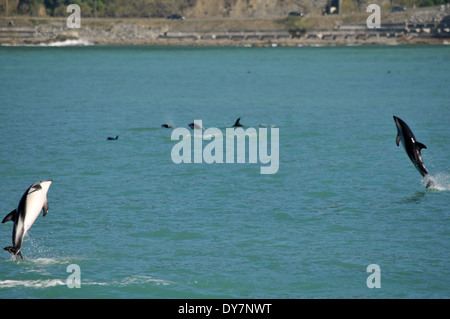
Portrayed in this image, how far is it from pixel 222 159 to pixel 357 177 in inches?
340

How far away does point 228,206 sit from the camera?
Result: 32094mm

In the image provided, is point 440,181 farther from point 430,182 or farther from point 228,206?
point 228,206

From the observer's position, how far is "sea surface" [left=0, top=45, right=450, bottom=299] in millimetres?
23031

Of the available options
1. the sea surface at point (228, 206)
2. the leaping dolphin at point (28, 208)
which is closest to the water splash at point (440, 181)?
the sea surface at point (228, 206)

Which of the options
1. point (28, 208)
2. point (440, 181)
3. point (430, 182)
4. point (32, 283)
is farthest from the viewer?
point (440, 181)

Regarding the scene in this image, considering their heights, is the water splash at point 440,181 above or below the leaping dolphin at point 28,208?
below

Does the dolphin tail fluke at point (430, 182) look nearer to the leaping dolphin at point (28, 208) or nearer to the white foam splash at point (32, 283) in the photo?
the white foam splash at point (32, 283)

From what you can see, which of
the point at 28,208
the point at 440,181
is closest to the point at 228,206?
the point at 440,181

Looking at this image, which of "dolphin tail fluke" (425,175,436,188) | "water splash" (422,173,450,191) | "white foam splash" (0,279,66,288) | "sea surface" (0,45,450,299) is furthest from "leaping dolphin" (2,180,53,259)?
"water splash" (422,173,450,191)

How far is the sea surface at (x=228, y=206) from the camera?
23.0 metres

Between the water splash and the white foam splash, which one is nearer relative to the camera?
the white foam splash

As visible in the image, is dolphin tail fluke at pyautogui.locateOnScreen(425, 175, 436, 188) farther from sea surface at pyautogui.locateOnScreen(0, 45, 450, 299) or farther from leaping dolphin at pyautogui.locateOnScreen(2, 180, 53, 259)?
leaping dolphin at pyautogui.locateOnScreen(2, 180, 53, 259)
